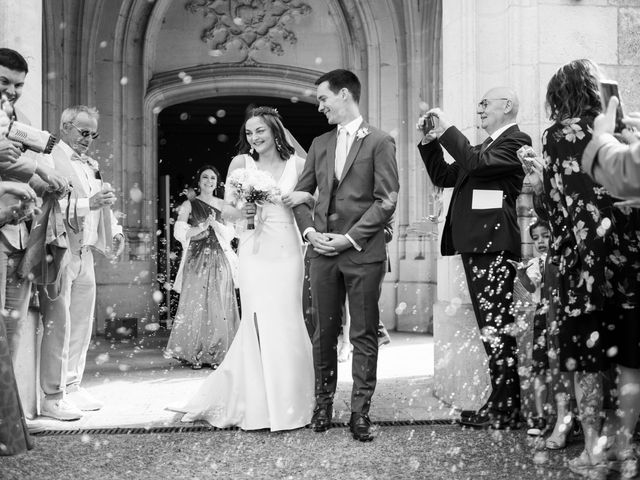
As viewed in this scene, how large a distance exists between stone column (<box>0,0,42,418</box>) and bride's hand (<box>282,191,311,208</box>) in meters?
1.74

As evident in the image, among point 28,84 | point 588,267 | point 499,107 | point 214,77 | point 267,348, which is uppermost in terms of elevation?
point 214,77

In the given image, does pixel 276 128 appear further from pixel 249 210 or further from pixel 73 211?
pixel 73 211

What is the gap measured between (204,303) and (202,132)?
1316cm

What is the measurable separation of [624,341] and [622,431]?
16.5 inches

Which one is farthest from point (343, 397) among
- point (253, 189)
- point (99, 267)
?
point (99, 267)

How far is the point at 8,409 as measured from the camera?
355 centimetres

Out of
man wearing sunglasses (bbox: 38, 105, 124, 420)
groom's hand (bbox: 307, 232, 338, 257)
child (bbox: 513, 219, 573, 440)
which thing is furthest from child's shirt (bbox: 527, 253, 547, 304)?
man wearing sunglasses (bbox: 38, 105, 124, 420)

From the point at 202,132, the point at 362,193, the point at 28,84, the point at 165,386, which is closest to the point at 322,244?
the point at 362,193

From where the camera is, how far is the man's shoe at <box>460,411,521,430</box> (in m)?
4.43

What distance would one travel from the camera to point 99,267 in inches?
439

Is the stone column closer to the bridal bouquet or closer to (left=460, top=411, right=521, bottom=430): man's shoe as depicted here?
the bridal bouquet

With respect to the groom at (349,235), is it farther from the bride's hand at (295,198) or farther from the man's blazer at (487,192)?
the man's blazer at (487,192)

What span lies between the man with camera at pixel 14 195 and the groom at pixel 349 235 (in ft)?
5.18

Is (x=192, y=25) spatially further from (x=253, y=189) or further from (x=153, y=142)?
(x=253, y=189)
